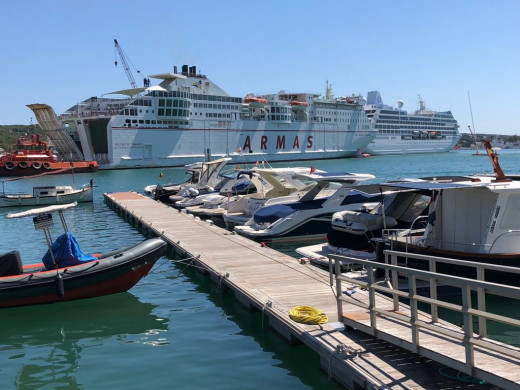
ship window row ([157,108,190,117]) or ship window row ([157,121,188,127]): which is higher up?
ship window row ([157,108,190,117])

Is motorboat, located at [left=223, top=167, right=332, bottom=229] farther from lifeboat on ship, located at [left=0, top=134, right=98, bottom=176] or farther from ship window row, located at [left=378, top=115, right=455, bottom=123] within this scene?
ship window row, located at [left=378, top=115, right=455, bottom=123]

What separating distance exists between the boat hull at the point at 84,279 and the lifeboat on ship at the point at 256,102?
244ft

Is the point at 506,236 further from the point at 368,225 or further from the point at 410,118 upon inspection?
the point at 410,118

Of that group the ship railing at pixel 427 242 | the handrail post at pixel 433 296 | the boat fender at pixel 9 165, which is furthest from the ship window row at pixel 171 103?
the handrail post at pixel 433 296

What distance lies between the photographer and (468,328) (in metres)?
A: 5.63

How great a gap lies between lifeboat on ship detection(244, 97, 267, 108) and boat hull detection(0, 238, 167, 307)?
74392 mm

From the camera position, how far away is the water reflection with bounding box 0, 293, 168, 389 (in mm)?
8523

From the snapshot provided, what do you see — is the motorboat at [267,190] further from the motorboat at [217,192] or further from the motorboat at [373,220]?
the motorboat at [373,220]

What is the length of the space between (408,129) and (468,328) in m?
118

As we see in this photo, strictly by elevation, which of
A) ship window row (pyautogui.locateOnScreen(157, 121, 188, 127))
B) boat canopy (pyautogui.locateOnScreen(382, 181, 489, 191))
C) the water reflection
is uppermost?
ship window row (pyautogui.locateOnScreen(157, 121, 188, 127))

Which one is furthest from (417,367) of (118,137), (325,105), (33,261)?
(325,105)

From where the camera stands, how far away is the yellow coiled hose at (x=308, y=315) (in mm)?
8367

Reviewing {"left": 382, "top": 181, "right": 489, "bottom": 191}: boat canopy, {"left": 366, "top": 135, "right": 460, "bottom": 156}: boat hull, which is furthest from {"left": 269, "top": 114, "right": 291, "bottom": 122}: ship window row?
{"left": 382, "top": 181, "right": 489, "bottom": 191}: boat canopy

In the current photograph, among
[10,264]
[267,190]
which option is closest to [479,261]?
[10,264]
